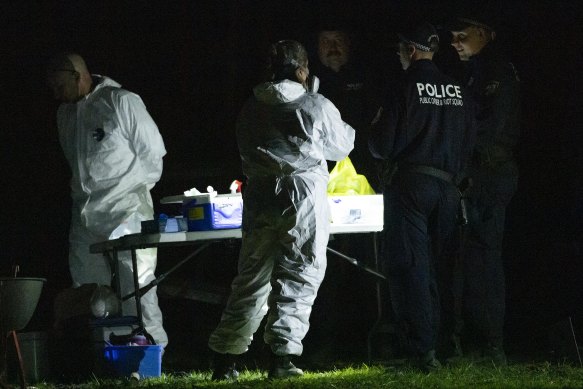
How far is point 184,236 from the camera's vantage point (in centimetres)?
785

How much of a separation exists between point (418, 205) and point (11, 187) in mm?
5057

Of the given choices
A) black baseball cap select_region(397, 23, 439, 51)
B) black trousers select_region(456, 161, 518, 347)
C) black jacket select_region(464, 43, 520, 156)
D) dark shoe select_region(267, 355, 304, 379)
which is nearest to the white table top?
black trousers select_region(456, 161, 518, 347)

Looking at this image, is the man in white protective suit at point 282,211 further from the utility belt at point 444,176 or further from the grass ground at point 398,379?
the utility belt at point 444,176

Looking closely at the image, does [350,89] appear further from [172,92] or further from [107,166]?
[172,92]

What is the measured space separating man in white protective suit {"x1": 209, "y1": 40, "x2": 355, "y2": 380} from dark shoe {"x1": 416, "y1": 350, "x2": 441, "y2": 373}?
78cm

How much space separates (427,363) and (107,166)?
2.75 m

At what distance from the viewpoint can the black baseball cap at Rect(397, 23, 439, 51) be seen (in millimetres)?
7641

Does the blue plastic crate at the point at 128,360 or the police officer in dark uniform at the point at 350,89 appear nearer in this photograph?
the blue plastic crate at the point at 128,360

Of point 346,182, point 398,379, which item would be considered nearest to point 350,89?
point 346,182

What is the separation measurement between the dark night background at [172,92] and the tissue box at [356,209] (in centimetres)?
217

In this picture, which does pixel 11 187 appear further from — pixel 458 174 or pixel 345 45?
pixel 458 174

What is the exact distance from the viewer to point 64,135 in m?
8.96

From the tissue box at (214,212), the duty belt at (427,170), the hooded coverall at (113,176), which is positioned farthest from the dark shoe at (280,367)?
the hooded coverall at (113,176)

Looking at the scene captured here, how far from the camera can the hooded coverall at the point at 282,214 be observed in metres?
7.15
